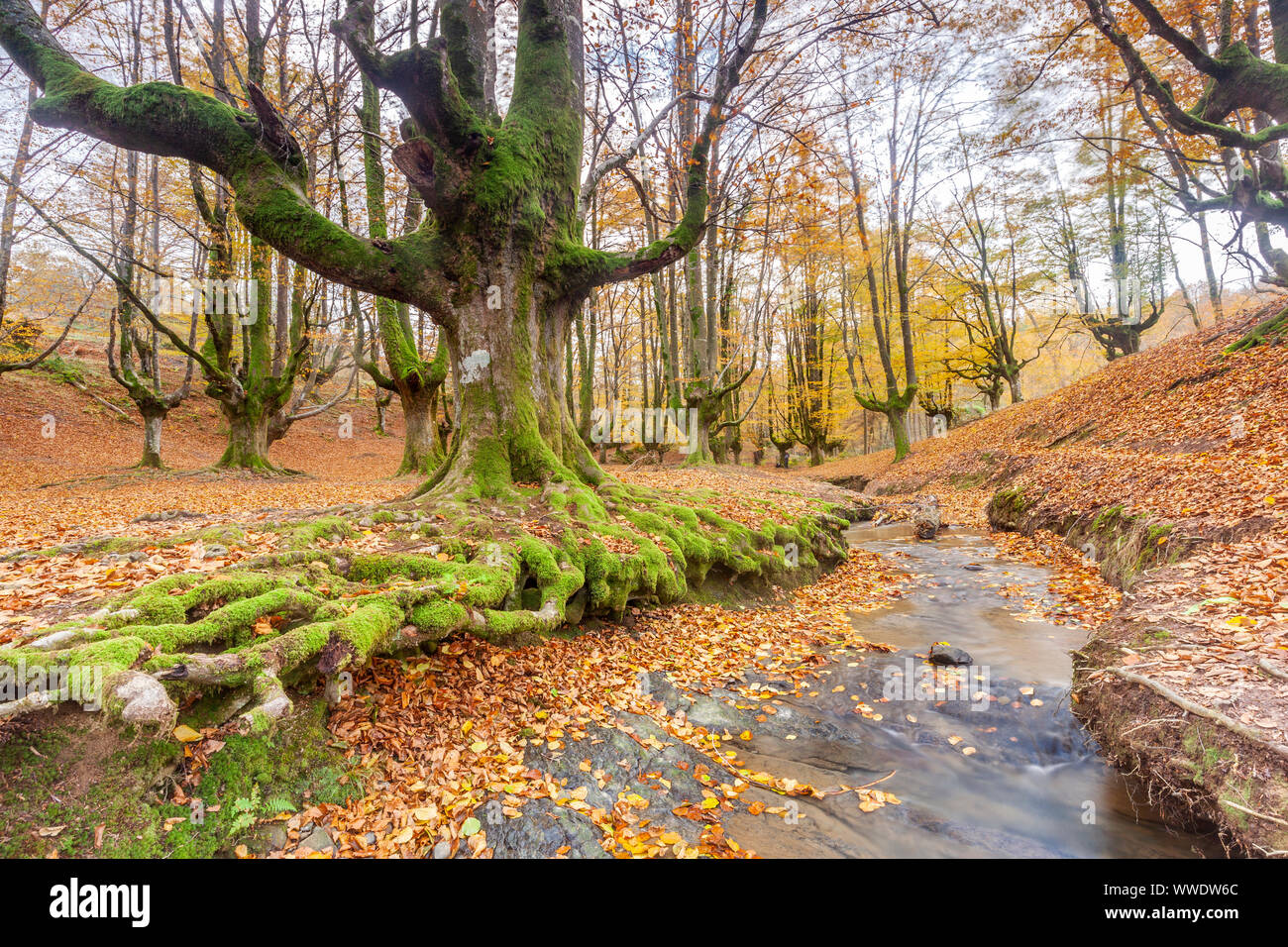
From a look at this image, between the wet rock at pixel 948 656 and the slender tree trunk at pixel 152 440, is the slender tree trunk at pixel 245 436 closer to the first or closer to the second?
the slender tree trunk at pixel 152 440

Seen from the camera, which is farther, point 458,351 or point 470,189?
point 458,351

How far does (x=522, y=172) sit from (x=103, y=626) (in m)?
5.70

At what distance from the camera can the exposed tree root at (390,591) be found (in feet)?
8.03

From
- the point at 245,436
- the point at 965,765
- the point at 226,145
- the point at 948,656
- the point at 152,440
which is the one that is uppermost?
the point at 226,145

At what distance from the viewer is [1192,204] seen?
25.7 feet

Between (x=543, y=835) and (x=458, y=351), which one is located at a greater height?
(x=458, y=351)

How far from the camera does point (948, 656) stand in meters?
4.90

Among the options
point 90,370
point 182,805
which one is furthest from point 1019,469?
point 90,370

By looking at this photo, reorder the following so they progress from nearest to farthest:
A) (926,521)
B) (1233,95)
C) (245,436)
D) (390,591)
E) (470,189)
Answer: (390,591), (470,189), (1233,95), (926,521), (245,436)

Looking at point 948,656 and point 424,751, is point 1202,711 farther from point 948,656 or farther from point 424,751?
point 424,751

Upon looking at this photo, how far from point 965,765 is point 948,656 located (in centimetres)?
150

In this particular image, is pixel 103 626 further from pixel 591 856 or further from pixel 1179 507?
pixel 1179 507

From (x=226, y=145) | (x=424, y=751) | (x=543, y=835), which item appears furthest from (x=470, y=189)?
(x=543, y=835)

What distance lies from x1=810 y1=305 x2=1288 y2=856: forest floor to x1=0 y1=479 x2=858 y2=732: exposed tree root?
3826mm
